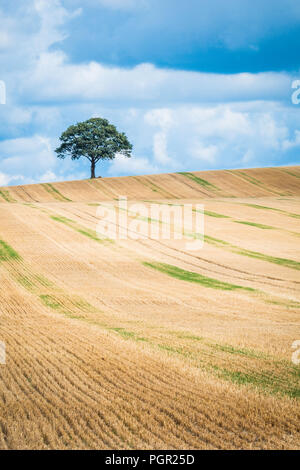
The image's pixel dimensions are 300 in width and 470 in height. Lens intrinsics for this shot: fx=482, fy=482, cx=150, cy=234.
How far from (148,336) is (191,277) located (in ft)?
44.1

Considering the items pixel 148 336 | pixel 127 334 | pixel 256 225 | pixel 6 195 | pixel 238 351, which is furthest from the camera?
pixel 6 195

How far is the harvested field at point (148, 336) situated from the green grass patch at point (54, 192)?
59.0ft

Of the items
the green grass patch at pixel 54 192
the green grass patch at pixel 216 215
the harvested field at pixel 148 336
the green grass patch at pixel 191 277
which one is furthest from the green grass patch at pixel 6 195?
the green grass patch at pixel 191 277

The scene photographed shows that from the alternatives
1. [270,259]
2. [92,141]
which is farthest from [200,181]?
[270,259]

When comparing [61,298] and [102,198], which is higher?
[102,198]

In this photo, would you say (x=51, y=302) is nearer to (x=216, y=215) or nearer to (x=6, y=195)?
(x=216, y=215)

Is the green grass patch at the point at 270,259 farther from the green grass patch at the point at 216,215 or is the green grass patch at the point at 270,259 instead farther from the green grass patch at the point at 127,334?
the green grass patch at the point at 127,334

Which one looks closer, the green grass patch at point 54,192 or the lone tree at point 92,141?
the green grass patch at point 54,192

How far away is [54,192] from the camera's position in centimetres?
7244

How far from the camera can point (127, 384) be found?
12.0m

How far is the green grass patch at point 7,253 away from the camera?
3416cm

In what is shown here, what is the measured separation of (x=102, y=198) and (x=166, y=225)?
2287 centimetres
